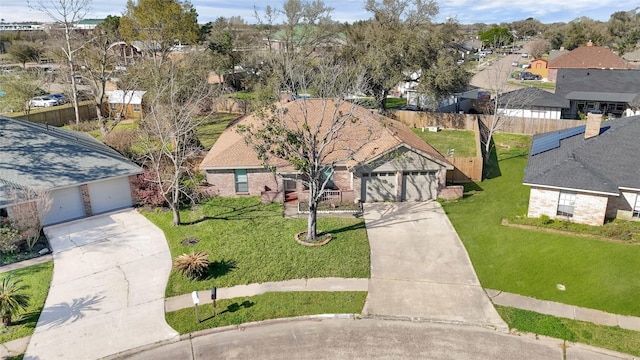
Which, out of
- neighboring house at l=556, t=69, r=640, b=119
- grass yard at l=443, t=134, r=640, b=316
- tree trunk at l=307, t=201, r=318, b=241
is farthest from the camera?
neighboring house at l=556, t=69, r=640, b=119

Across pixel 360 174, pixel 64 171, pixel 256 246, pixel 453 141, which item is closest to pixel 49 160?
pixel 64 171

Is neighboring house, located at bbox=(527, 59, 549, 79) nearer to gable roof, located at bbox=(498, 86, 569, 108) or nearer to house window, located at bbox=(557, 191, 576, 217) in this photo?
gable roof, located at bbox=(498, 86, 569, 108)

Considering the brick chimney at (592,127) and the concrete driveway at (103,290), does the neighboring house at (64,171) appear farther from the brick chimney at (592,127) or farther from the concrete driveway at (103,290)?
the brick chimney at (592,127)

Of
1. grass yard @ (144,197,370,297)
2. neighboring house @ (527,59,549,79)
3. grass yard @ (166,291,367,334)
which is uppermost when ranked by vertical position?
neighboring house @ (527,59,549,79)

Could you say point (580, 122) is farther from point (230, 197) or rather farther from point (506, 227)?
point (230, 197)

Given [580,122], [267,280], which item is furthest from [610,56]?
[267,280]

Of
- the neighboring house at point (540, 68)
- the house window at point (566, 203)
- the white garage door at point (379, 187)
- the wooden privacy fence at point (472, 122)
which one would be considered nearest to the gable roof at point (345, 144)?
the white garage door at point (379, 187)

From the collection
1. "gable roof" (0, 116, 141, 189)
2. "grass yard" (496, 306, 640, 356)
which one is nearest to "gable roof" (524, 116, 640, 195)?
"grass yard" (496, 306, 640, 356)
